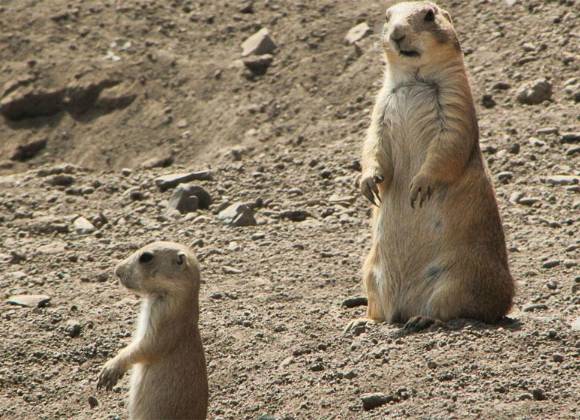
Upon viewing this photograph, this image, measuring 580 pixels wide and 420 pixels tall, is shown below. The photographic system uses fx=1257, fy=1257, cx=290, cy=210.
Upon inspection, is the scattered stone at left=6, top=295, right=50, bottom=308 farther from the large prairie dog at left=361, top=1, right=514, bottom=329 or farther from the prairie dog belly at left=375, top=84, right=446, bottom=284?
the prairie dog belly at left=375, top=84, right=446, bottom=284

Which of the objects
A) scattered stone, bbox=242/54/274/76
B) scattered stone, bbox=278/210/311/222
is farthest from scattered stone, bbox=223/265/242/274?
scattered stone, bbox=242/54/274/76

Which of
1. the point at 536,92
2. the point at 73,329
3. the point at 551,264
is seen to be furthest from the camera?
the point at 536,92

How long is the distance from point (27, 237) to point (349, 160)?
266 centimetres

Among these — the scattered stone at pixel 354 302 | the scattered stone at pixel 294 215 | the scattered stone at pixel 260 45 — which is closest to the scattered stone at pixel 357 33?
the scattered stone at pixel 260 45

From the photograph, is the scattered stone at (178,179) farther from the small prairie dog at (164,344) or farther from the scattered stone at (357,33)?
the small prairie dog at (164,344)

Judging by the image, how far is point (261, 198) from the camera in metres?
9.93

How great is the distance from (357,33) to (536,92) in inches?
86.7

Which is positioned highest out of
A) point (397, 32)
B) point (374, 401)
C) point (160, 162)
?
point (397, 32)

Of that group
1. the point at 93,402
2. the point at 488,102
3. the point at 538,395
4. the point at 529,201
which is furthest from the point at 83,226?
the point at 538,395

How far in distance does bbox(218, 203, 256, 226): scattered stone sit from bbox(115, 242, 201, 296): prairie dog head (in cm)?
302

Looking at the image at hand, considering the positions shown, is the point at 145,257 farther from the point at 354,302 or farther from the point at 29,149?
the point at 29,149

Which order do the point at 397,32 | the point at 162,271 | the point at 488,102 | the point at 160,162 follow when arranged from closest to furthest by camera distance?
the point at 162,271, the point at 397,32, the point at 488,102, the point at 160,162

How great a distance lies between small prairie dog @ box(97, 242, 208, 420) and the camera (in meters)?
5.95

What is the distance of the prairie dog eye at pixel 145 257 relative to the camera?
6387mm
